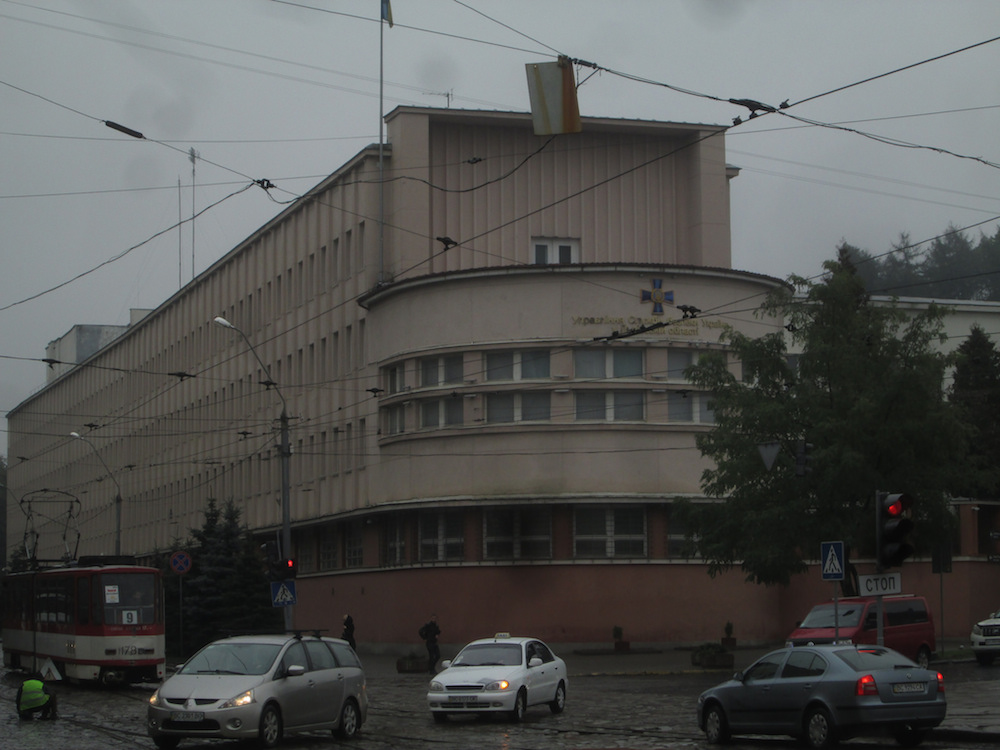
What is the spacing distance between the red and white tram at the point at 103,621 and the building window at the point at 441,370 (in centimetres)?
1363

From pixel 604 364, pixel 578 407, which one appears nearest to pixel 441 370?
pixel 578 407

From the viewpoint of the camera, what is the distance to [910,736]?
17.5 meters

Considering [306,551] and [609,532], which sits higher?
[609,532]

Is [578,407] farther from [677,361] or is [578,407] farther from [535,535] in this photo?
[535,535]

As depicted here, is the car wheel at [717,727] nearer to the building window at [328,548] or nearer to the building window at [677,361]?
the building window at [677,361]

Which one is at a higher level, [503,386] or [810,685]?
[503,386]

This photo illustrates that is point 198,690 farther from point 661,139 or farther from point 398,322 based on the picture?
point 661,139

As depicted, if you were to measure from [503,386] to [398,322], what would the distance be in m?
5.12

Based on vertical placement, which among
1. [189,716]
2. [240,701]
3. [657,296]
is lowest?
[189,716]

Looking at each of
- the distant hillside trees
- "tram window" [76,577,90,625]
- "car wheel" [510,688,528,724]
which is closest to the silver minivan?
"car wheel" [510,688,528,724]

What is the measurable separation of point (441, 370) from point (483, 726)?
76.7ft

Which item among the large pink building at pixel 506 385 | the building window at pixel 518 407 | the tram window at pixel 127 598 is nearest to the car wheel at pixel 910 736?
the tram window at pixel 127 598

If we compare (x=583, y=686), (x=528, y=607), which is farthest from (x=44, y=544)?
(x=583, y=686)

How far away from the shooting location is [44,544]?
104 m
